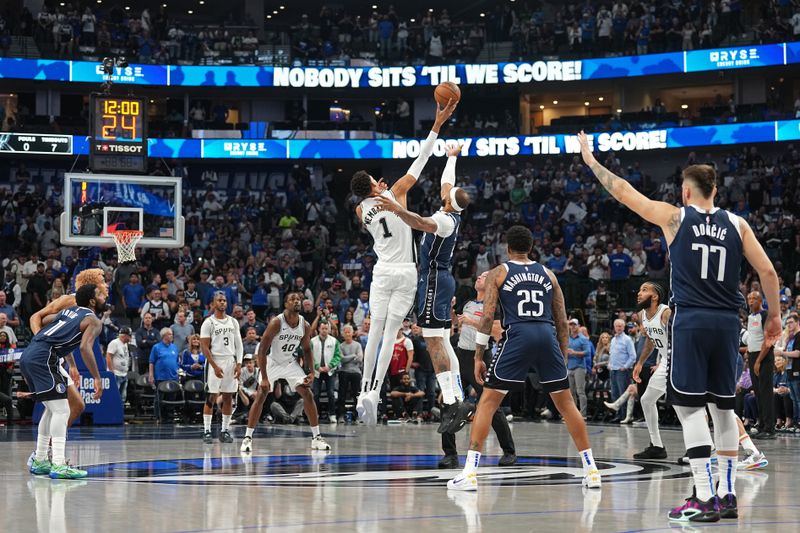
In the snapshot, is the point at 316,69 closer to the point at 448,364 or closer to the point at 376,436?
the point at 376,436

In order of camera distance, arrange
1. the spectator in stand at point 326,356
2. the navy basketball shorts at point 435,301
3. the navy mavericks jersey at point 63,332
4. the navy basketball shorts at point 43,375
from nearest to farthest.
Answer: the navy basketball shorts at point 43,375 → the navy mavericks jersey at point 63,332 → the navy basketball shorts at point 435,301 → the spectator in stand at point 326,356

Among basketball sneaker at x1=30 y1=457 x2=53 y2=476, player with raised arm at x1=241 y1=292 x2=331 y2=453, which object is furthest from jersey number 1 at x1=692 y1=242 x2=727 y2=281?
player with raised arm at x1=241 y1=292 x2=331 y2=453

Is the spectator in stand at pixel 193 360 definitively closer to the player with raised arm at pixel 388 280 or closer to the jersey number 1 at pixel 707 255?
the player with raised arm at pixel 388 280

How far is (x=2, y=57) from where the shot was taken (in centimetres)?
3750

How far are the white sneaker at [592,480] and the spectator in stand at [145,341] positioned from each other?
46.0ft

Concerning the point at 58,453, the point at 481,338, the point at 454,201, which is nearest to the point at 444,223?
the point at 454,201

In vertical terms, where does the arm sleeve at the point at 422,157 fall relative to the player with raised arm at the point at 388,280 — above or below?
above

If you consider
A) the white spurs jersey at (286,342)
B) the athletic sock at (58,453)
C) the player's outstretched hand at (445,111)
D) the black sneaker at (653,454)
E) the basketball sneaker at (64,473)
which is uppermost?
the player's outstretched hand at (445,111)

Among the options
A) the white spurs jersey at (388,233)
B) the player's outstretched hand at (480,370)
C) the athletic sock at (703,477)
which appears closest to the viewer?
the athletic sock at (703,477)

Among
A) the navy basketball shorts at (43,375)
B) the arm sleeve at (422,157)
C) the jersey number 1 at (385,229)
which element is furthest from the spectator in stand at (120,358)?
the arm sleeve at (422,157)

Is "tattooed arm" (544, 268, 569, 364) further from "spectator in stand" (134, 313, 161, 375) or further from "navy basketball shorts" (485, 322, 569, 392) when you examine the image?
"spectator in stand" (134, 313, 161, 375)

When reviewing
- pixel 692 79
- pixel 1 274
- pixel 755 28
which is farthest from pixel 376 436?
pixel 692 79

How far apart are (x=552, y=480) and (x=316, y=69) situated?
104 feet

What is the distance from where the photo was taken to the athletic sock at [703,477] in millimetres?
7414
